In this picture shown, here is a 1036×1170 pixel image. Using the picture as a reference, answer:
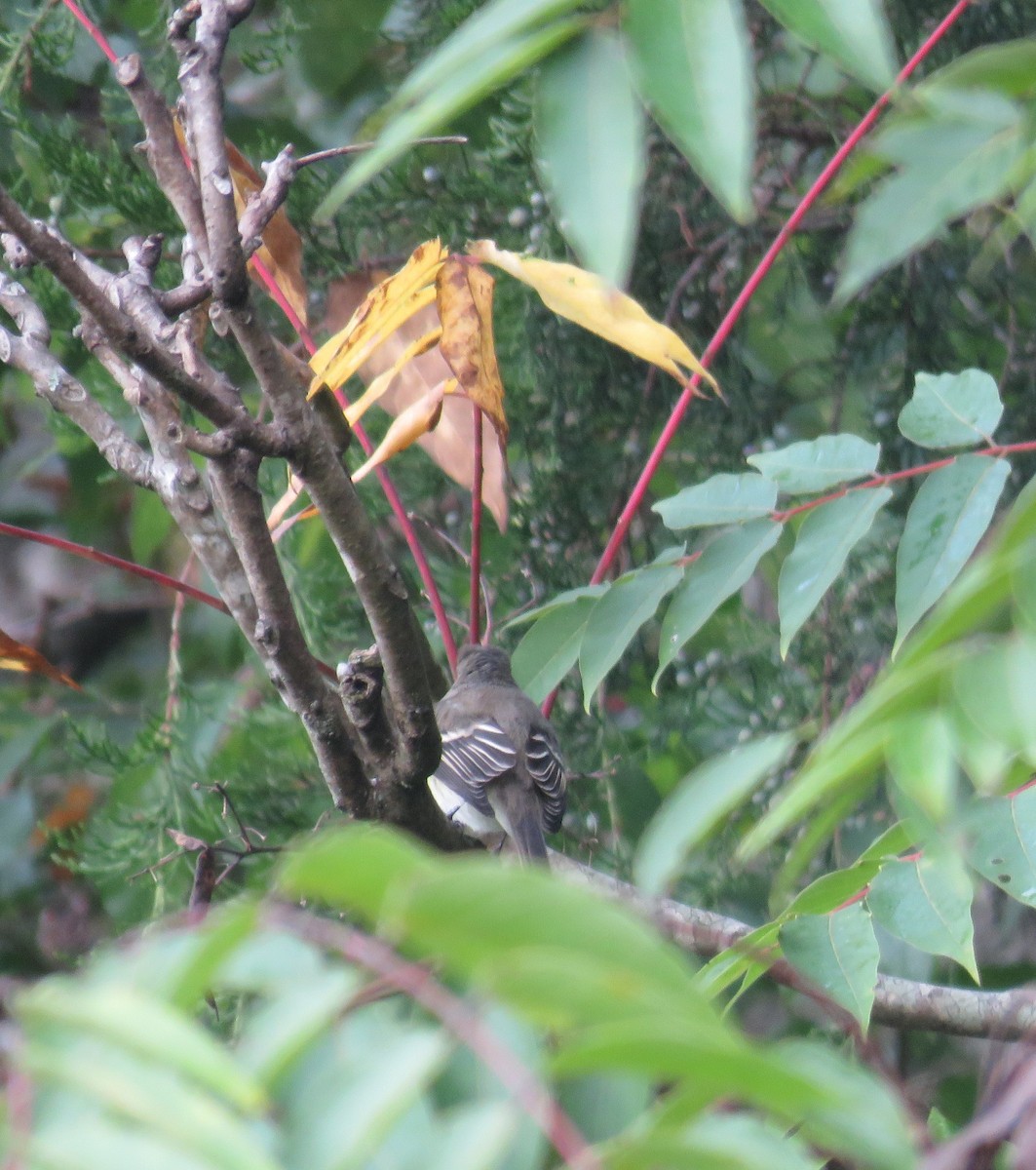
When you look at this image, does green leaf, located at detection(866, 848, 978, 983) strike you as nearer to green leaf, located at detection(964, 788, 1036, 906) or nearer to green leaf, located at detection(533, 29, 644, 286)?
green leaf, located at detection(964, 788, 1036, 906)

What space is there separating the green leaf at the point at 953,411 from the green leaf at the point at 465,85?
71 centimetres

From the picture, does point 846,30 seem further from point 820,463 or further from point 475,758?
point 475,758

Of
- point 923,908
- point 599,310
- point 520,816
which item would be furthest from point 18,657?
point 520,816

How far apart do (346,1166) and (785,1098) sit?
0.51 feet

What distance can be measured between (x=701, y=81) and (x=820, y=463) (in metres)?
0.73

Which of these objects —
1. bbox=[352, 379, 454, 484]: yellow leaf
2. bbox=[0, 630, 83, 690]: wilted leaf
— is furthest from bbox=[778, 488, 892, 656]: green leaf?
bbox=[0, 630, 83, 690]: wilted leaf

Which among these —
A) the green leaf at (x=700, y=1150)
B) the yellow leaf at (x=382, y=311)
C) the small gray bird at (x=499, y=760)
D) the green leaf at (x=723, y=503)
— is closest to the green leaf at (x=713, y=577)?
the green leaf at (x=723, y=503)

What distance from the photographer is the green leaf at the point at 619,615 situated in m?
1.41

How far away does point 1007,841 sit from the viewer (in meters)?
1.20

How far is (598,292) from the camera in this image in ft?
4.30

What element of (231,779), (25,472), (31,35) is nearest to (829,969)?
(231,779)

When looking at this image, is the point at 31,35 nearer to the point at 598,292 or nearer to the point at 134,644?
the point at 598,292

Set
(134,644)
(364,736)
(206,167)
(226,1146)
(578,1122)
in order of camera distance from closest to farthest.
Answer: (226,1146) → (578,1122) → (206,167) → (364,736) → (134,644)

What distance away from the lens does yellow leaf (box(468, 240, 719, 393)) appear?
127cm
